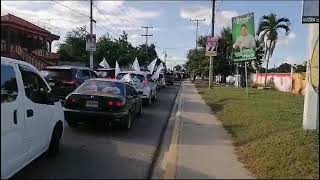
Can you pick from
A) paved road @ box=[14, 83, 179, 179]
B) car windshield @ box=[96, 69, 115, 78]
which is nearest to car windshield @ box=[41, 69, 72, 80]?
paved road @ box=[14, 83, 179, 179]

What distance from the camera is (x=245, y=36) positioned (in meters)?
24.2

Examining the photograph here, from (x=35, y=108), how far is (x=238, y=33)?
17.7 meters

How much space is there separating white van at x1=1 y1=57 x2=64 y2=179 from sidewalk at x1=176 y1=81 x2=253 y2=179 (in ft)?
7.64

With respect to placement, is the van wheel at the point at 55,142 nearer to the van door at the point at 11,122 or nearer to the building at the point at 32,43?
the van door at the point at 11,122

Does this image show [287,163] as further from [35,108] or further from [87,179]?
[35,108]

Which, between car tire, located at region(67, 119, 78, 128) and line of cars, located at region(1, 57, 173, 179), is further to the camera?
car tire, located at region(67, 119, 78, 128)

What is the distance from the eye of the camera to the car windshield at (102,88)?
44.7ft

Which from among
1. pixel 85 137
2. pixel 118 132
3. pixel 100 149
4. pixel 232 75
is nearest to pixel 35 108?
pixel 100 149

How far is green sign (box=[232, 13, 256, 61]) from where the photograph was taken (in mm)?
23844

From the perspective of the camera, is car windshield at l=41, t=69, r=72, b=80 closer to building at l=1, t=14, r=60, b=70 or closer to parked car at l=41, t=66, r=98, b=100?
parked car at l=41, t=66, r=98, b=100

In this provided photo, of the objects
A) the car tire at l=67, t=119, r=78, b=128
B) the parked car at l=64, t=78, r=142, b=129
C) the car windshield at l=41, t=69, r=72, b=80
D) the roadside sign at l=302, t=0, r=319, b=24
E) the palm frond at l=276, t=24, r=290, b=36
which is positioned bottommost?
the car tire at l=67, t=119, r=78, b=128

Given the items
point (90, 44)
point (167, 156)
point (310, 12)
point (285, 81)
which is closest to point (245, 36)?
point (310, 12)

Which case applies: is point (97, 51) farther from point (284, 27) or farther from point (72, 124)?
point (72, 124)

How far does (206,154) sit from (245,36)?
1477cm
